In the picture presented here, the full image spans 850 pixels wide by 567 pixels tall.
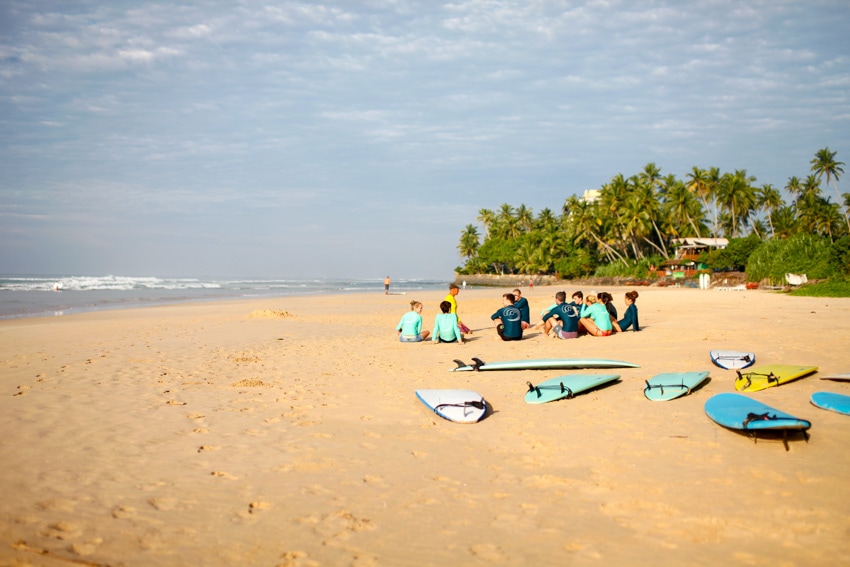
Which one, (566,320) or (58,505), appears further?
(566,320)

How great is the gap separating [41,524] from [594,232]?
75.6 m

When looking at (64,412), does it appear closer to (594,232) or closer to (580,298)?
(580,298)

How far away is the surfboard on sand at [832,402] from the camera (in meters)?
5.67

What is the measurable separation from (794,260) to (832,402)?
105 ft

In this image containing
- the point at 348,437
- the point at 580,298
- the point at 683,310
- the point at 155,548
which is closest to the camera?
the point at 155,548

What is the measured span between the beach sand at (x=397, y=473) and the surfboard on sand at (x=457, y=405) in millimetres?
129

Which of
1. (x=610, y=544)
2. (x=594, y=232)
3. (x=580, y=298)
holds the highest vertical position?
(x=594, y=232)

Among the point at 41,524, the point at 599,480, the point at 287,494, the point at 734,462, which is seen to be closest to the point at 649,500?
the point at 599,480

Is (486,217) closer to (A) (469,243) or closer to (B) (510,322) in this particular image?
(A) (469,243)

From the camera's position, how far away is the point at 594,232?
74875 mm

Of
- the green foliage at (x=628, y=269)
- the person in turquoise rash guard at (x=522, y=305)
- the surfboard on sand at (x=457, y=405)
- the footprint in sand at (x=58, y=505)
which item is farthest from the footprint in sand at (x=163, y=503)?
the green foliage at (x=628, y=269)

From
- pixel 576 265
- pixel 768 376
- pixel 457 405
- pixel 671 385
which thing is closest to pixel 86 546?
pixel 457 405

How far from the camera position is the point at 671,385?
6.75 m

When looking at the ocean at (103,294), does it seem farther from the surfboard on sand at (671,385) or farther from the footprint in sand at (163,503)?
the surfboard on sand at (671,385)
